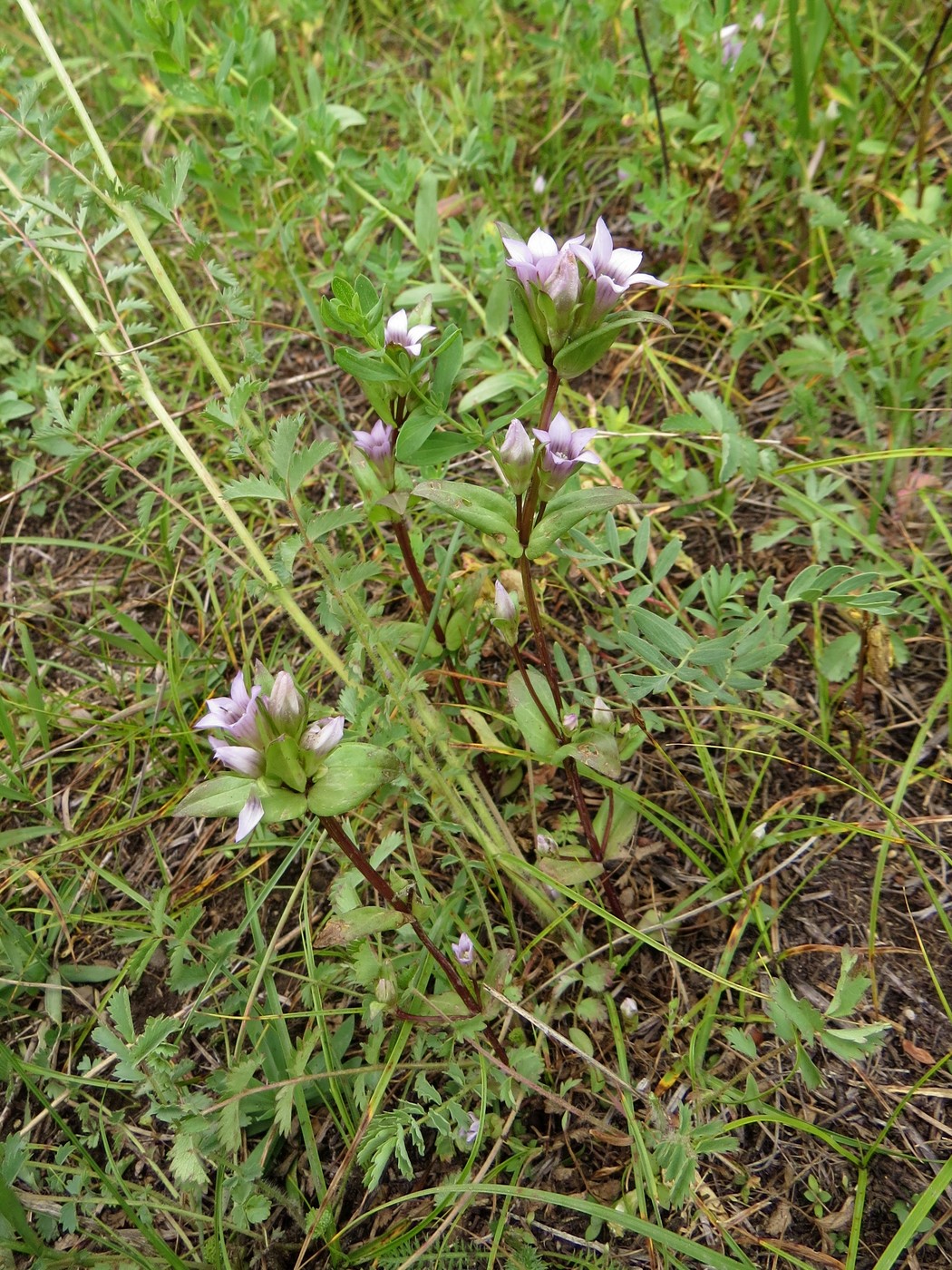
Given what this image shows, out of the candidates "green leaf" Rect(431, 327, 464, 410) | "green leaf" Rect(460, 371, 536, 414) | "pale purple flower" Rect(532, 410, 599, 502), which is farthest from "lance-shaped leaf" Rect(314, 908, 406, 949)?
"green leaf" Rect(460, 371, 536, 414)

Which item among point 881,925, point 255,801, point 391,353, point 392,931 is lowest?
point 881,925

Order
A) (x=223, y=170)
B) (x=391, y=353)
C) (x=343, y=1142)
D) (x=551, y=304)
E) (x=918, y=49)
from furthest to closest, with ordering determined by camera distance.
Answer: (x=223, y=170)
(x=918, y=49)
(x=343, y=1142)
(x=391, y=353)
(x=551, y=304)

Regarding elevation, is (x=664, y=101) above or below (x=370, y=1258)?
above

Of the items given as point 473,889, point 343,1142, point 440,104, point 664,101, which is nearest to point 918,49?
point 664,101

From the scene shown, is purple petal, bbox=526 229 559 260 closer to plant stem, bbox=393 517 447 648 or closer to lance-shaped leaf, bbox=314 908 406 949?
→ plant stem, bbox=393 517 447 648

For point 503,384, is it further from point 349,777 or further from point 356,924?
point 356,924

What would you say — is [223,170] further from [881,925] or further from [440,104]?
[881,925]
